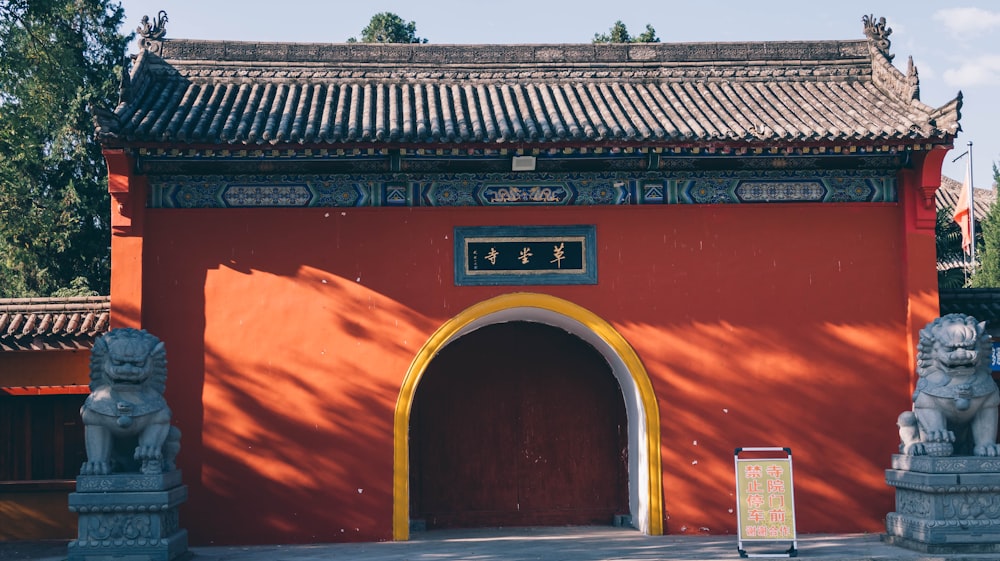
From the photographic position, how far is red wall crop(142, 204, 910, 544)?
859 centimetres

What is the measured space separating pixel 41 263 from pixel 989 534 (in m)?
13.8

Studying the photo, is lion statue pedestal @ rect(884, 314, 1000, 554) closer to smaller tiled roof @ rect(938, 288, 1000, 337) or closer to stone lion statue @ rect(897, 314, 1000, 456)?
stone lion statue @ rect(897, 314, 1000, 456)

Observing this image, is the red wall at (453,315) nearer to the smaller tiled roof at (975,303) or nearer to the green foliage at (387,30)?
the smaller tiled roof at (975,303)

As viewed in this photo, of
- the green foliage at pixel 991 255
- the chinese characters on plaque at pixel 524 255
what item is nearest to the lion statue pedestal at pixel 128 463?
the chinese characters on plaque at pixel 524 255

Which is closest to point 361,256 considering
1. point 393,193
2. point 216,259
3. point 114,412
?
point 393,193

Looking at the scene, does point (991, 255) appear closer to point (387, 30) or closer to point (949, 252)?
point (949, 252)

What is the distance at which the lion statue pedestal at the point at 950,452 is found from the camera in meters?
7.52

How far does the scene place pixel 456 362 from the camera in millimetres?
10141

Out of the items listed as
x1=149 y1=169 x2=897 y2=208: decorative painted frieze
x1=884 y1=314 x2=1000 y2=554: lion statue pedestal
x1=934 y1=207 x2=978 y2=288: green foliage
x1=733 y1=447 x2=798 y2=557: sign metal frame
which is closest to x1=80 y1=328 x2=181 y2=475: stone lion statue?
x1=149 y1=169 x2=897 y2=208: decorative painted frieze

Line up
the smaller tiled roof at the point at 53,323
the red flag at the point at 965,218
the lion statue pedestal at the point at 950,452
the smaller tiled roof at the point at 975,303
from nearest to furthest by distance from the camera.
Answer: the lion statue pedestal at the point at 950,452
the smaller tiled roof at the point at 53,323
the smaller tiled roof at the point at 975,303
the red flag at the point at 965,218

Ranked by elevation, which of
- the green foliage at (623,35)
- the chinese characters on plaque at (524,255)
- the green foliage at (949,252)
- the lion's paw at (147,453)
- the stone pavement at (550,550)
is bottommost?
the stone pavement at (550,550)

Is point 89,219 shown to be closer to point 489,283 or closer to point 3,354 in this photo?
point 3,354

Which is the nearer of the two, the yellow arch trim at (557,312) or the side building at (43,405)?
the yellow arch trim at (557,312)

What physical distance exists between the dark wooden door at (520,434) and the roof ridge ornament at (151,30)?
171 inches
